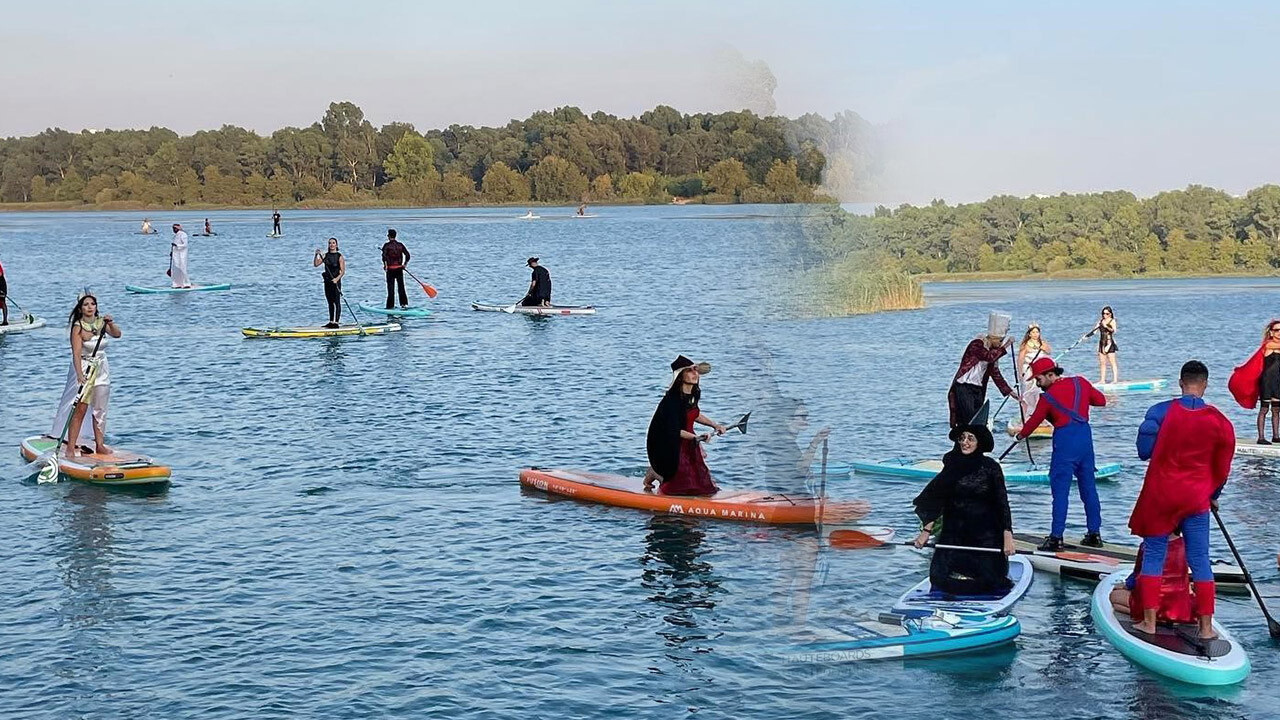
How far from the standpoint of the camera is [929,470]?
2081cm

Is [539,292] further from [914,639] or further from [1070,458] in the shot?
[914,639]

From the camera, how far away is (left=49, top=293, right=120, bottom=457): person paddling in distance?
20172mm

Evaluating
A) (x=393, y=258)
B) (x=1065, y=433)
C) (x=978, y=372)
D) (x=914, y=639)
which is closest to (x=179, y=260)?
(x=393, y=258)

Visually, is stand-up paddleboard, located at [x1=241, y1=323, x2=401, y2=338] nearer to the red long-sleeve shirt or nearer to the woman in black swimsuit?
A: the woman in black swimsuit

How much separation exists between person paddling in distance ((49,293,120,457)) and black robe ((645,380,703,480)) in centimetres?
738

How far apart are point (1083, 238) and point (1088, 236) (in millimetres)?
1040

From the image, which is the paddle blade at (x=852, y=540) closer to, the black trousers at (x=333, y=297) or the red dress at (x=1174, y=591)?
the red dress at (x=1174, y=591)

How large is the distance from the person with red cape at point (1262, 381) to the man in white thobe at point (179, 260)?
130 ft

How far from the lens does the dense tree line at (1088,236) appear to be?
253 feet

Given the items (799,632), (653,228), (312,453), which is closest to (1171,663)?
(799,632)

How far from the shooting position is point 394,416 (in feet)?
90.7

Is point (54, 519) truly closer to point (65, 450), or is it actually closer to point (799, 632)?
point (65, 450)

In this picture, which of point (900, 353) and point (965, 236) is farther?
point (965, 236)

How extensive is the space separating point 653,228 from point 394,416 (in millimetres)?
116068
